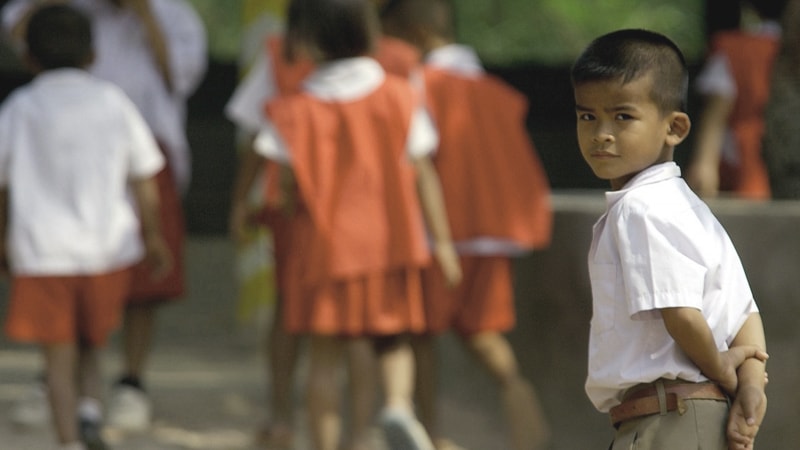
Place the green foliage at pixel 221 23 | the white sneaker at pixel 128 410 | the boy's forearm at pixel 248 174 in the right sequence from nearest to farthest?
1. the boy's forearm at pixel 248 174
2. the white sneaker at pixel 128 410
3. the green foliage at pixel 221 23

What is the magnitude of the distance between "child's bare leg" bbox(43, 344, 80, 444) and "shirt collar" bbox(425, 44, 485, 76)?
164cm

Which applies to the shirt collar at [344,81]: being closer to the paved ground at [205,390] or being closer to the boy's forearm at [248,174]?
the boy's forearm at [248,174]

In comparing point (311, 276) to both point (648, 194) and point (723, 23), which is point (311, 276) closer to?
point (648, 194)

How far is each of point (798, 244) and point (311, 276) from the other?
1.52 metres

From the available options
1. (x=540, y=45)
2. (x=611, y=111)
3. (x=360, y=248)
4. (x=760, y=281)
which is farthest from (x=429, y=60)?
(x=540, y=45)

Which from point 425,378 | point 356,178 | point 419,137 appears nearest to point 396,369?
point 425,378

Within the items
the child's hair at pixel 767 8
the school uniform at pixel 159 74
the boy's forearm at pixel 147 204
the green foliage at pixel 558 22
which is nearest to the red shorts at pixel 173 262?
the school uniform at pixel 159 74

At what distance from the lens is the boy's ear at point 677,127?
2988 millimetres

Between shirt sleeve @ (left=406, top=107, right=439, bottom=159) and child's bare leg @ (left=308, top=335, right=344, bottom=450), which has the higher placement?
shirt sleeve @ (left=406, top=107, right=439, bottom=159)

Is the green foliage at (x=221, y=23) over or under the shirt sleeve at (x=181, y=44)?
under

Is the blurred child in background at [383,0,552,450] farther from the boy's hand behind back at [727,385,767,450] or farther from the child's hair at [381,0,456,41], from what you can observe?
the boy's hand behind back at [727,385,767,450]

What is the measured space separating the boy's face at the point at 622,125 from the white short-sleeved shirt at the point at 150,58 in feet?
11.3

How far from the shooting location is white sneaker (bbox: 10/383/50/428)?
593 centimetres

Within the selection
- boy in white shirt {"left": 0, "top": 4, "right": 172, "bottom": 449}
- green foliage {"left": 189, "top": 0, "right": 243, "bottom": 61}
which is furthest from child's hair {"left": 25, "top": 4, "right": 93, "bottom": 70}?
green foliage {"left": 189, "top": 0, "right": 243, "bottom": 61}
